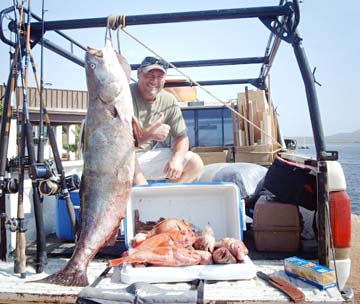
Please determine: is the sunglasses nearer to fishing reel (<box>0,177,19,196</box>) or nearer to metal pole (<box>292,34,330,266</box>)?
metal pole (<box>292,34,330,266</box>)

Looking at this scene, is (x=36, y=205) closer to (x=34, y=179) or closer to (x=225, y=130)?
(x=34, y=179)

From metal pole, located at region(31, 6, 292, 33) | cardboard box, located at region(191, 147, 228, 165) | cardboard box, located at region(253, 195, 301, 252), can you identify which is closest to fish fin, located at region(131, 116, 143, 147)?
metal pole, located at region(31, 6, 292, 33)

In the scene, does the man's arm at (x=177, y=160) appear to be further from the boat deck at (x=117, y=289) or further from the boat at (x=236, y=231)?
the boat deck at (x=117, y=289)

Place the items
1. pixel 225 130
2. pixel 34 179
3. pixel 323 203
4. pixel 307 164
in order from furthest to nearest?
pixel 225 130, pixel 307 164, pixel 34 179, pixel 323 203

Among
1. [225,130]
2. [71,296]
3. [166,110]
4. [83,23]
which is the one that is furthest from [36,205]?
[225,130]

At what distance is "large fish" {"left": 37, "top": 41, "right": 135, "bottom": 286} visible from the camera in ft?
9.32

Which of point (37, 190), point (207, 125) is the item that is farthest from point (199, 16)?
point (207, 125)

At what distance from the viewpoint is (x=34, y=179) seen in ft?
10.5

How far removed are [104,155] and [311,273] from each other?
1762 millimetres

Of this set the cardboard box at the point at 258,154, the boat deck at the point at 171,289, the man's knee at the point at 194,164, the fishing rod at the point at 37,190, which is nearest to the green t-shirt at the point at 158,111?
the man's knee at the point at 194,164

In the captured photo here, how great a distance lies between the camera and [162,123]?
4277 millimetres

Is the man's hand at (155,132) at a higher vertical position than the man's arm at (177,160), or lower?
higher

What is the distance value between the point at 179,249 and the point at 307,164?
4.69 ft

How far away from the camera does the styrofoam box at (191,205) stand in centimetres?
364
